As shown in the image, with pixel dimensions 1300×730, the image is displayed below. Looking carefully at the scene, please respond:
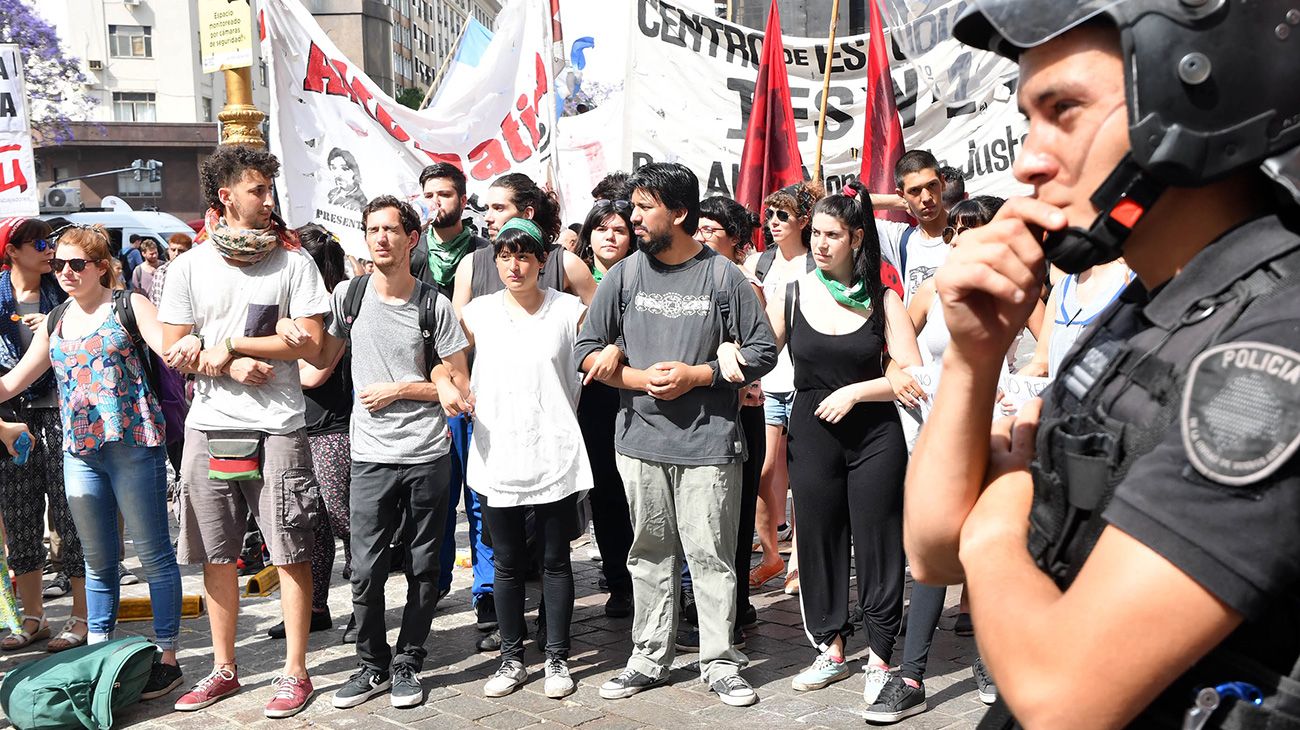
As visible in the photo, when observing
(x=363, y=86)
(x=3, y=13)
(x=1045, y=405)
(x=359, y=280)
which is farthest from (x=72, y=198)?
(x=1045, y=405)

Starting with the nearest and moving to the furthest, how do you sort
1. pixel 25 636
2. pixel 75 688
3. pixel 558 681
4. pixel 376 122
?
pixel 75 688, pixel 558 681, pixel 25 636, pixel 376 122

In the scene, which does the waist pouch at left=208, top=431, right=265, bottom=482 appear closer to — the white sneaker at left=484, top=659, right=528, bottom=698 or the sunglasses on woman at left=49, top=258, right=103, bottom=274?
the sunglasses on woman at left=49, top=258, right=103, bottom=274

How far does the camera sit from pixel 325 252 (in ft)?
23.7

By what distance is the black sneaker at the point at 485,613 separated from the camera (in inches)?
253

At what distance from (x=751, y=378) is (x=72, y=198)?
4269 centimetres

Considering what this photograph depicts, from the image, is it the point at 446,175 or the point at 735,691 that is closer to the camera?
the point at 735,691

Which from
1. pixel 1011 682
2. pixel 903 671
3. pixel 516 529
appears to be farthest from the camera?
pixel 516 529

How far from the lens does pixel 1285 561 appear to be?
3.77 feet

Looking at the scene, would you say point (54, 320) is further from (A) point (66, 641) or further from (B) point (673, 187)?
(B) point (673, 187)

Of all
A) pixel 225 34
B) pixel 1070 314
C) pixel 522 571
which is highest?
pixel 225 34

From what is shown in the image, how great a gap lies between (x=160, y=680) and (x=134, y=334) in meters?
1.64

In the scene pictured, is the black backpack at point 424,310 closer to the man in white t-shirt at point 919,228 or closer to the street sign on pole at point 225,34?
the man in white t-shirt at point 919,228

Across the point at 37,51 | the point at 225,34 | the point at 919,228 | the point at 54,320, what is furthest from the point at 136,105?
the point at 919,228

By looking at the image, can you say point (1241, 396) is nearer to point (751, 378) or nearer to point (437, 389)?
point (751, 378)
